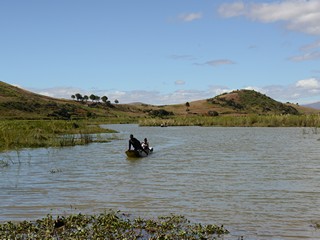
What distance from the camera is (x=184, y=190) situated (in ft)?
52.2

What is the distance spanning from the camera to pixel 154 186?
16938 millimetres

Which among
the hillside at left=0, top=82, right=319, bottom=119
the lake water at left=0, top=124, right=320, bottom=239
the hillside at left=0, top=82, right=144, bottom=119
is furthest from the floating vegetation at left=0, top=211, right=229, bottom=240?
the hillside at left=0, top=82, right=319, bottom=119

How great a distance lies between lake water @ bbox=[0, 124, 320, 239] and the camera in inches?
464

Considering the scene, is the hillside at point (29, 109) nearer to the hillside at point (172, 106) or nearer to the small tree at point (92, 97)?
the hillside at point (172, 106)

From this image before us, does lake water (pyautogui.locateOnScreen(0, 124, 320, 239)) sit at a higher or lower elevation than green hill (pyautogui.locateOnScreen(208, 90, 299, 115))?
lower

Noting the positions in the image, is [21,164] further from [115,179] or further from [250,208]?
[250,208]

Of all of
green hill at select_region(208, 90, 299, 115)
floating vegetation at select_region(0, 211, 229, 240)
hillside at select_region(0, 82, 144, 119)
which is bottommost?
floating vegetation at select_region(0, 211, 229, 240)

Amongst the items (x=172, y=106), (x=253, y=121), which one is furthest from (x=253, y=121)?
(x=172, y=106)

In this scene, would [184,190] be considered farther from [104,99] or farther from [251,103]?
[104,99]

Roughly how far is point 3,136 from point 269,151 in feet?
69.7

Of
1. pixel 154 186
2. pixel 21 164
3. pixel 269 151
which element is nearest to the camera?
pixel 154 186

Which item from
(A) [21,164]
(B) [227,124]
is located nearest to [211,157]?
(A) [21,164]

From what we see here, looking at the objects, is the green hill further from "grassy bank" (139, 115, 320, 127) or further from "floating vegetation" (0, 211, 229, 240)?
"floating vegetation" (0, 211, 229, 240)

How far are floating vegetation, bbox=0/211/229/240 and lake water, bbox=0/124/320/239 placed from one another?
0.75 m
